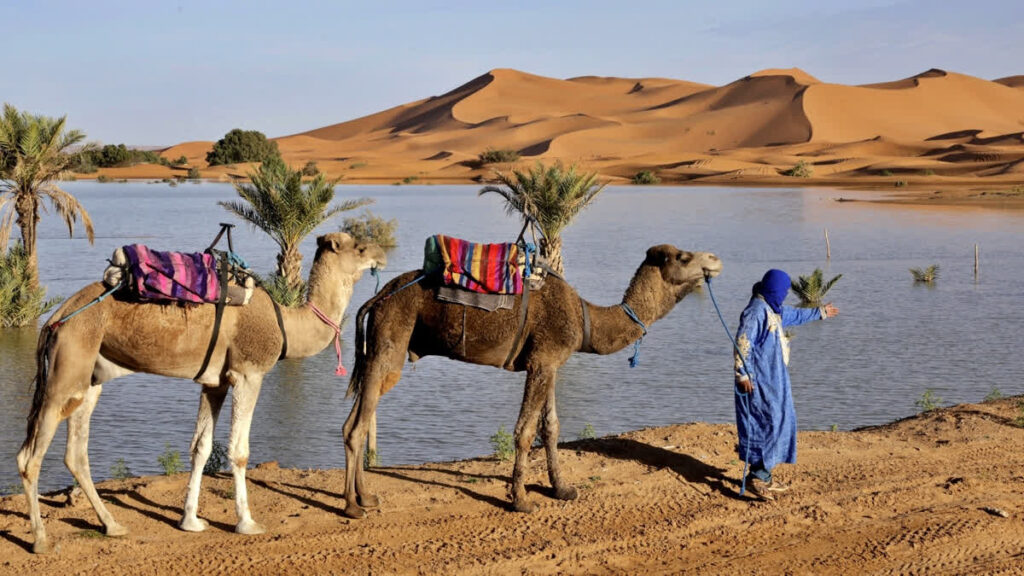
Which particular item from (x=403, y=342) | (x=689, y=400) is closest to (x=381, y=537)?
(x=403, y=342)

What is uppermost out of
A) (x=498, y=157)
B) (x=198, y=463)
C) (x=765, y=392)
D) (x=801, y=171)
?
(x=498, y=157)

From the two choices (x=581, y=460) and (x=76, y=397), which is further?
(x=581, y=460)

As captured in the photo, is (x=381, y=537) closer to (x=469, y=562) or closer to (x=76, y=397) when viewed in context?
(x=469, y=562)

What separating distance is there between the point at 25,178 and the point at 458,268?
18.8m

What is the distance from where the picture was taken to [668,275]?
922 centimetres

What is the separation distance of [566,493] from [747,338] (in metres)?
1.83

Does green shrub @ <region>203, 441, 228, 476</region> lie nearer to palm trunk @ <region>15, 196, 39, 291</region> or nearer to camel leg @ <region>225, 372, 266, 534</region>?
camel leg @ <region>225, 372, 266, 534</region>

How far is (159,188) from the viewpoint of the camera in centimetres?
9694

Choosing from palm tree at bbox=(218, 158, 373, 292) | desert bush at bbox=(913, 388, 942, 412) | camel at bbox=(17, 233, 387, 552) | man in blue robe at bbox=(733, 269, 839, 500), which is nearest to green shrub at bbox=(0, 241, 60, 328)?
palm tree at bbox=(218, 158, 373, 292)

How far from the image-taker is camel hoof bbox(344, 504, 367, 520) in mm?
8359

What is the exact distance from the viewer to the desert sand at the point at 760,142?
94.9m

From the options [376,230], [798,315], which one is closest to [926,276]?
[376,230]

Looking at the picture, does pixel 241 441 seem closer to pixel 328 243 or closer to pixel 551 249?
pixel 328 243

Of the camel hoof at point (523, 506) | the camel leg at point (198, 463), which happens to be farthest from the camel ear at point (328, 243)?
the camel hoof at point (523, 506)
